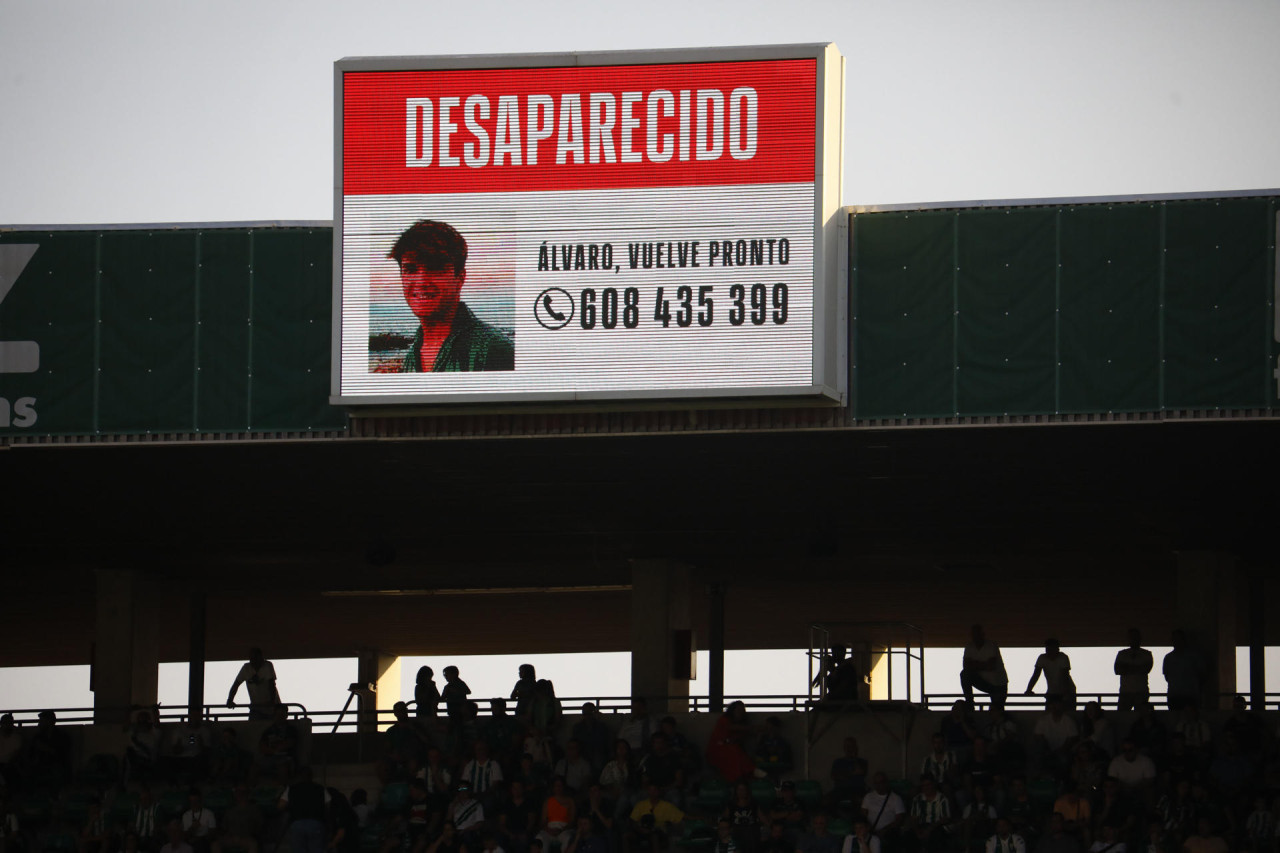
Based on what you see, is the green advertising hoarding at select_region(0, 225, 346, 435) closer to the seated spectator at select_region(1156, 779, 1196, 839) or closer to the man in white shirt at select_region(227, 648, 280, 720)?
the man in white shirt at select_region(227, 648, 280, 720)

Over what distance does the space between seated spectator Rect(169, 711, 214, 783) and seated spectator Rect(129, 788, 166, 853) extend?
50.6 inches

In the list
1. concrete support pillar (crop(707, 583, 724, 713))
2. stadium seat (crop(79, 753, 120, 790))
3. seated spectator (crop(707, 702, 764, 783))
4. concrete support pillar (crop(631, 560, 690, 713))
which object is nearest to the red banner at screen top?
seated spectator (crop(707, 702, 764, 783))

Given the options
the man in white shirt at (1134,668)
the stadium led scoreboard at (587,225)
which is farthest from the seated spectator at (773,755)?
the stadium led scoreboard at (587,225)

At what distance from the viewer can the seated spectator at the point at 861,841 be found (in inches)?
974

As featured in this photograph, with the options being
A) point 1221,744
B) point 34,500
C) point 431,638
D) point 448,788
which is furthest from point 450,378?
point 431,638

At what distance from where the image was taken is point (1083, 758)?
25.9m

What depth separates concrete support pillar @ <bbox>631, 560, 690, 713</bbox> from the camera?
111ft

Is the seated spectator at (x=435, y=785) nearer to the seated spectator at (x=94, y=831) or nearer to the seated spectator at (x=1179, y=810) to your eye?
the seated spectator at (x=94, y=831)

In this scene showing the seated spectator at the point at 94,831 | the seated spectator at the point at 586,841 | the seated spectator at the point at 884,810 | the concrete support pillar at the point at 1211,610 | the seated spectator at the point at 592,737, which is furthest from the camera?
the concrete support pillar at the point at 1211,610

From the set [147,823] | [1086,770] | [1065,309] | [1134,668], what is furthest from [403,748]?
[1065,309]

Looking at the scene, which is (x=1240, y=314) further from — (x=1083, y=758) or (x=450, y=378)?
(x=450, y=378)

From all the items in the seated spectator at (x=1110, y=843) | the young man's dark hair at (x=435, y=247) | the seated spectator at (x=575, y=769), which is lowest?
the seated spectator at (x=1110, y=843)

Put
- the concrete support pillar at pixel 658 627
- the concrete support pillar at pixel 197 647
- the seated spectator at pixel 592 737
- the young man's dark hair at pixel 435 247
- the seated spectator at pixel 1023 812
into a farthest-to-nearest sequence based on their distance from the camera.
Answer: the concrete support pillar at pixel 197 647 → the concrete support pillar at pixel 658 627 → the seated spectator at pixel 592 737 → the young man's dark hair at pixel 435 247 → the seated spectator at pixel 1023 812

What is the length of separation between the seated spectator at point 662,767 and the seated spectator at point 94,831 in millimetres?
7036
